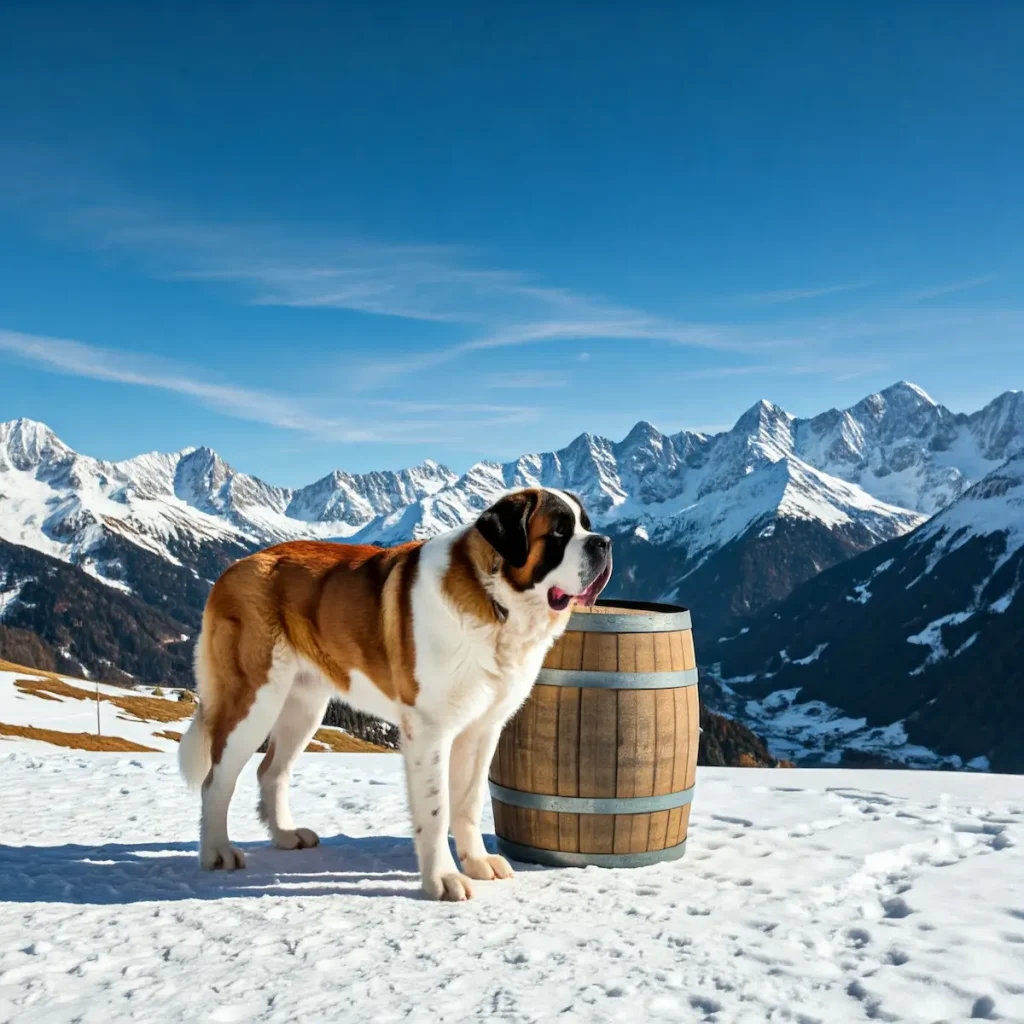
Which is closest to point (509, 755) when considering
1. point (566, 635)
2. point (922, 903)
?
point (566, 635)

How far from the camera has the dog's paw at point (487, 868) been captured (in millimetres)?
6996

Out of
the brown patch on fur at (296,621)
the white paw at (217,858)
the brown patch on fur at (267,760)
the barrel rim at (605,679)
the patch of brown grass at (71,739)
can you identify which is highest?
the brown patch on fur at (296,621)

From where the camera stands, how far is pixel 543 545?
6.02 m

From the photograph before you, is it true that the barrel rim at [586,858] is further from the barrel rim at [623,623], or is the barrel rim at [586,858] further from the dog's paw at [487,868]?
the barrel rim at [623,623]

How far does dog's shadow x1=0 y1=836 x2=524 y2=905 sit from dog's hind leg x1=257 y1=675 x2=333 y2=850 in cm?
15

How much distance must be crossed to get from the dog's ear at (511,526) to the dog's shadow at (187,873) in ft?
8.91

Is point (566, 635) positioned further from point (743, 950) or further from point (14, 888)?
point (14, 888)

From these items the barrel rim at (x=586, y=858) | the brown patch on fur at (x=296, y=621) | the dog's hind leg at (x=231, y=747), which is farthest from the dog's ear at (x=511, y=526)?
the barrel rim at (x=586, y=858)

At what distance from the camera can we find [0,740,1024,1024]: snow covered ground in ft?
15.7

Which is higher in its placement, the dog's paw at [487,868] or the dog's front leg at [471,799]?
the dog's front leg at [471,799]

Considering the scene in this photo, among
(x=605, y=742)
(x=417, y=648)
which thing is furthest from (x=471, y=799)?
(x=417, y=648)

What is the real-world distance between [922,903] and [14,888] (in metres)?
6.56

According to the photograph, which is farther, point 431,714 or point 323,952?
point 431,714

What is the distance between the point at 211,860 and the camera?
23.9 feet
